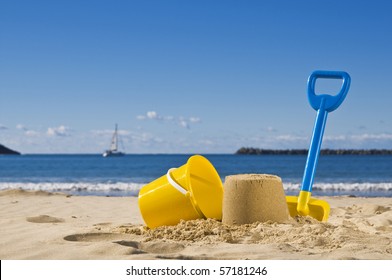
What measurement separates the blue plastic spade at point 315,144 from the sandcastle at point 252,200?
1.62 feet

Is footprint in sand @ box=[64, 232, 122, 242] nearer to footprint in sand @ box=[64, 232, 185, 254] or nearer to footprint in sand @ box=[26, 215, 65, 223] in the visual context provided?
footprint in sand @ box=[64, 232, 185, 254]

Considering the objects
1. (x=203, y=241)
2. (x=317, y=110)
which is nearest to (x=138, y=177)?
(x=317, y=110)

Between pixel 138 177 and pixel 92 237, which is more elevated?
pixel 92 237

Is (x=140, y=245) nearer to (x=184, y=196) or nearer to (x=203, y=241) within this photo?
(x=203, y=241)

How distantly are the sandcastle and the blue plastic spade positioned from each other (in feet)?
1.62

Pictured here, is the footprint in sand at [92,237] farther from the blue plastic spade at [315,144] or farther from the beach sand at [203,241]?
the blue plastic spade at [315,144]

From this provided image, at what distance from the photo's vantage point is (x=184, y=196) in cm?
381

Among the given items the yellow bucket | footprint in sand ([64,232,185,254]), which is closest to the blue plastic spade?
the yellow bucket

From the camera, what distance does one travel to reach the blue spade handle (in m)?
4.16

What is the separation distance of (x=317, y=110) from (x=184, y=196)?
1.45 meters

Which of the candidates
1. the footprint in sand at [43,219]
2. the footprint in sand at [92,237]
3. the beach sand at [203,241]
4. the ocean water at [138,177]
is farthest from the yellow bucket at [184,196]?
the ocean water at [138,177]

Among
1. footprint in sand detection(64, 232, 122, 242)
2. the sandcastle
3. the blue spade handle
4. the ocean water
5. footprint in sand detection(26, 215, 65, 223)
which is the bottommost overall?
the ocean water
